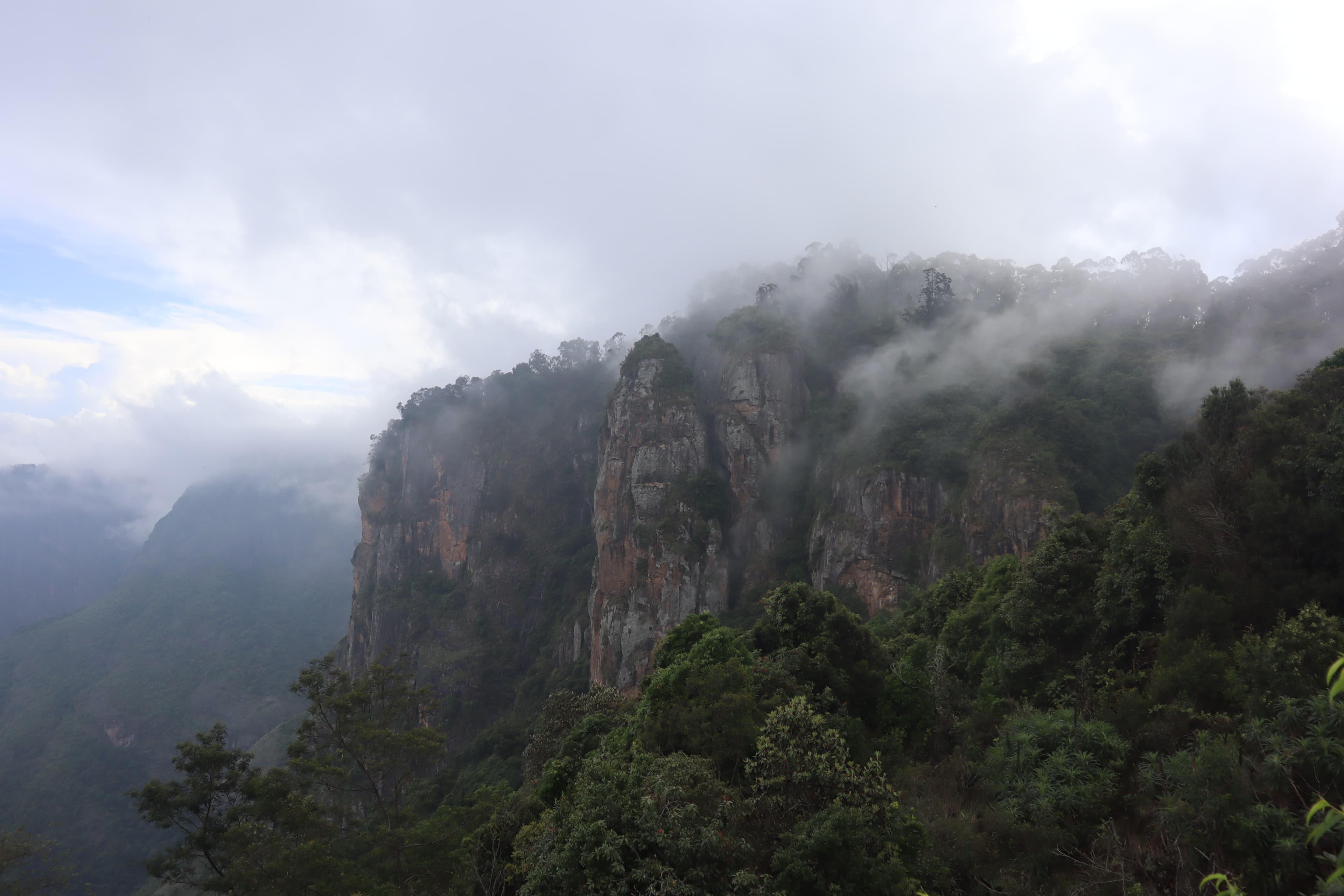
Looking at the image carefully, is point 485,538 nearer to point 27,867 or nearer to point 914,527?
point 914,527

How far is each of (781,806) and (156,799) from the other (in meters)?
16.8

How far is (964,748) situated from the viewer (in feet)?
51.4

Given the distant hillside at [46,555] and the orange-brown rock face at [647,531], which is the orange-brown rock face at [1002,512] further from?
the distant hillside at [46,555]

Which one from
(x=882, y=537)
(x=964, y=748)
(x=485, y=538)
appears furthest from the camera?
(x=485, y=538)

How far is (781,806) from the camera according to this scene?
10.7 metres

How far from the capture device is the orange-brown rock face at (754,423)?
56562 mm

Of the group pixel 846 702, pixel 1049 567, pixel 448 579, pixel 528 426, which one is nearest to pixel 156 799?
pixel 846 702

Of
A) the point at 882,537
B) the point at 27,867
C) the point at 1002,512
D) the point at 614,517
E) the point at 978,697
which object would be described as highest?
the point at 614,517

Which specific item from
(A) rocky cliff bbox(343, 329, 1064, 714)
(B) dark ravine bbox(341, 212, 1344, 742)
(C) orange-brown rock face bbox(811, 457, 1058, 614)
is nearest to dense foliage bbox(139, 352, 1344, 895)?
(B) dark ravine bbox(341, 212, 1344, 742)

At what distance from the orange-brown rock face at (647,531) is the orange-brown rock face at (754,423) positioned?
262 cm

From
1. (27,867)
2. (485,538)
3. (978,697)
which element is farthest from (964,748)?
(485,538)

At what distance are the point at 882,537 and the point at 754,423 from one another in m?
18.4

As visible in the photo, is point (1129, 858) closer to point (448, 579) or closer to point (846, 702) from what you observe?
point (846, 702)

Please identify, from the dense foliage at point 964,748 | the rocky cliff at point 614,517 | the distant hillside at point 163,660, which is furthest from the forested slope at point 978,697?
the distant hillside at point 163,660
